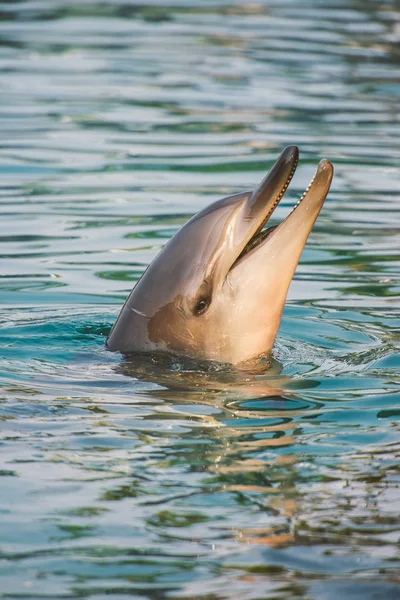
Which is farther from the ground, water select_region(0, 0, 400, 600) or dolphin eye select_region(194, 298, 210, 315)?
dolphin eye select_region(194, 298, 210, 315)

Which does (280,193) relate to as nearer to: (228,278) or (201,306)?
(228,278)

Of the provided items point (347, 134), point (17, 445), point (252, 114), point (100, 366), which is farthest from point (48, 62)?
point (17, 445)

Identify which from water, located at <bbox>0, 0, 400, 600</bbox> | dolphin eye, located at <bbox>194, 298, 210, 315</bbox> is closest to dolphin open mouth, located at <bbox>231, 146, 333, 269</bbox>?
dolphin eye, located at <bbox>194, 298, 210, 315</bbox>

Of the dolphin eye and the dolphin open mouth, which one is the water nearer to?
the dolphin eye

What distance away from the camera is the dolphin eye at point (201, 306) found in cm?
693

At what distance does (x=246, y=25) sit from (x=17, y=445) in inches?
Result: 781

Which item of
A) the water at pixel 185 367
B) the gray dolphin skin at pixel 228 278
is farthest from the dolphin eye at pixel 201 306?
the water at pixel 185 367

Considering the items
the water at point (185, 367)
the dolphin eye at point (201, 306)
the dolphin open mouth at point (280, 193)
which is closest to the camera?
the water at point (185, 367)

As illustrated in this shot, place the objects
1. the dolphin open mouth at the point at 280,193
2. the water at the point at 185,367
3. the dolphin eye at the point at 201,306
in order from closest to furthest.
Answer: the water at the point at 185,367 → the dolphin open mouth at the point at 280,193 → the dolphin eye at the point at 201,306

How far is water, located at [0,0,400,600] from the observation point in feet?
15.2

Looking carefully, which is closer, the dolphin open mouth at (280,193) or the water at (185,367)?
the water at (185,367)

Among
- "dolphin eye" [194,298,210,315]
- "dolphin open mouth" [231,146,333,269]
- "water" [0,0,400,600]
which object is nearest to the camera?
"water" [0,0,400,600]

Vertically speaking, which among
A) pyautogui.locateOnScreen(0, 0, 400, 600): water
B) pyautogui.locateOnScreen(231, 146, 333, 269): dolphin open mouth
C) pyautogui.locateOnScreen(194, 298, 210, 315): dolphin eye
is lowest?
pyautogui.locateOnScreen(0, 0, 400, 600): water

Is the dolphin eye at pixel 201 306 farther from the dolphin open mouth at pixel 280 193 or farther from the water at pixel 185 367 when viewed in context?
the dolphin open mouth at pixel 280 193
